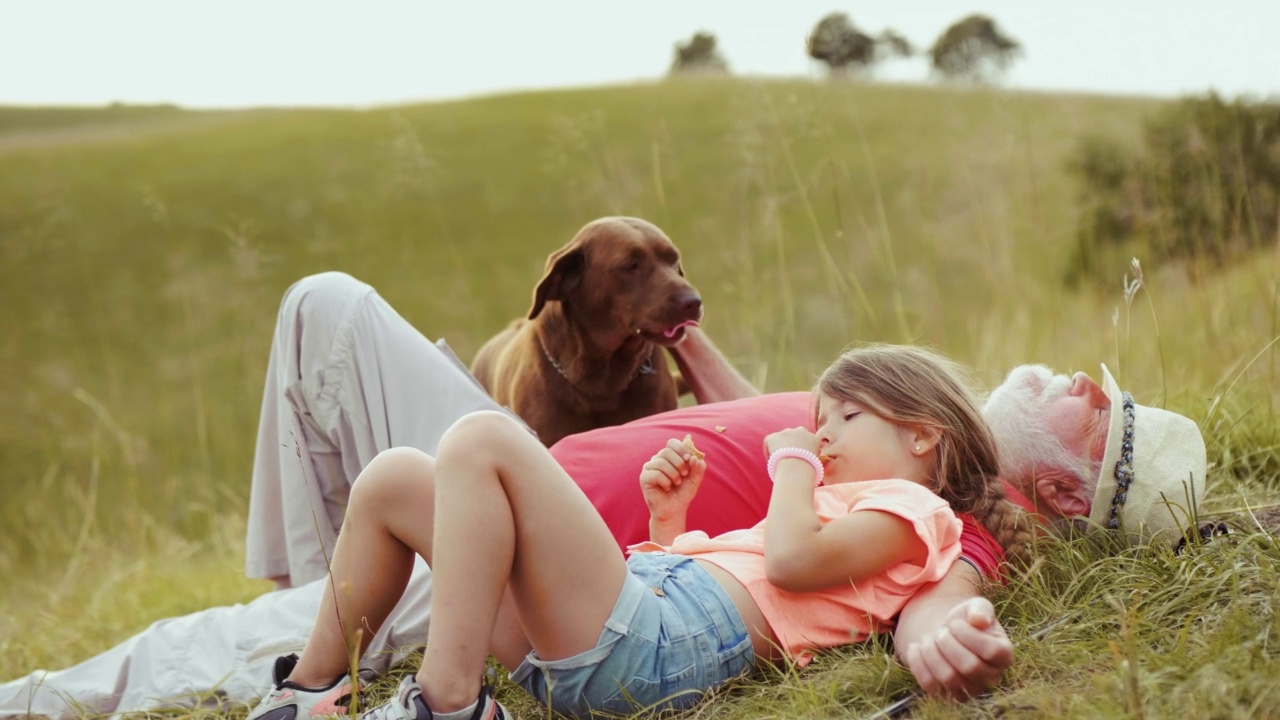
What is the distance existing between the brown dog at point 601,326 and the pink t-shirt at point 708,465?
1.18m

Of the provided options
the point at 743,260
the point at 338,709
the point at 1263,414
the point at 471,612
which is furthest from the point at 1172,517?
the point at 743,260

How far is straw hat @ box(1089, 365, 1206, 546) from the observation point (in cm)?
228

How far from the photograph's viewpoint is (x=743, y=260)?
4.34 meters

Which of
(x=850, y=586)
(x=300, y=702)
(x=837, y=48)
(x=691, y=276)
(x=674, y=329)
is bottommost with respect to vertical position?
(x=691, y=276)

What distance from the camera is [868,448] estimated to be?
218 centimetres

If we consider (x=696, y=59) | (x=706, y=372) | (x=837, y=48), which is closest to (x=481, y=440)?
(x=706, y=372)

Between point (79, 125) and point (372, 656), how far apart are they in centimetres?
2412

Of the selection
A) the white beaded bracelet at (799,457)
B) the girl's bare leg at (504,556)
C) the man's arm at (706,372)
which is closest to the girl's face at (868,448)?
the white beaded bracelet at (799,457)

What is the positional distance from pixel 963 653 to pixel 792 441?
544 mm

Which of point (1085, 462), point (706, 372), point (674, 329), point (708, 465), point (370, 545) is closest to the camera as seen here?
point (370, 545)

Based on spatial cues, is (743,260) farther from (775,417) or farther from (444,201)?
(444,201)

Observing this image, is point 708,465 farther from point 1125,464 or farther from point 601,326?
point 601,326

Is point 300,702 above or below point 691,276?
above

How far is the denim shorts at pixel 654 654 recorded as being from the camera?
1969 millimetres
